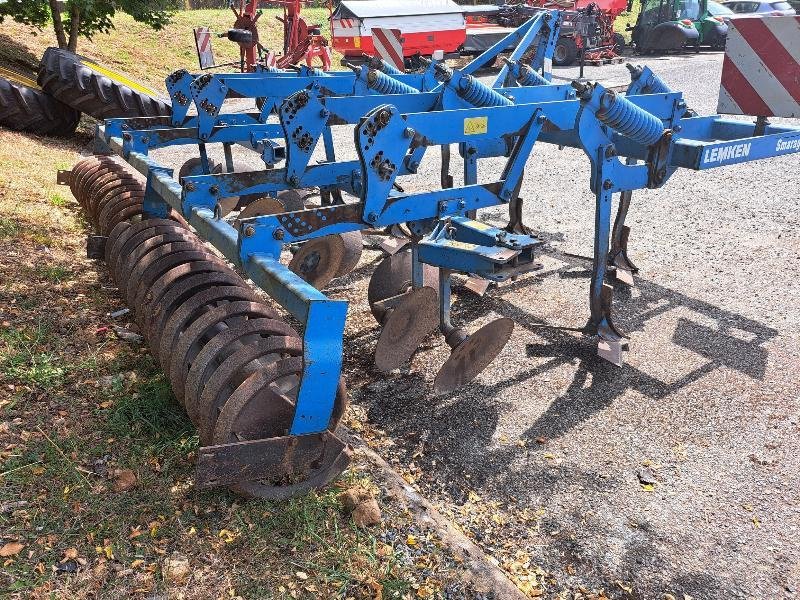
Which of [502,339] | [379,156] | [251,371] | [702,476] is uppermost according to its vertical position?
[379,156]

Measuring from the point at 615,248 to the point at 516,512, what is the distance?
276 centimetres

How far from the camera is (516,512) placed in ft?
9.34

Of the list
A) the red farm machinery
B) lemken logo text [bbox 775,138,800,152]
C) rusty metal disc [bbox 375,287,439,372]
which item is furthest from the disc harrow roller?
the red farm machinery

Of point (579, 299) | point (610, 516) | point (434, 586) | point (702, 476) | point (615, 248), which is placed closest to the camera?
point (434, 586)

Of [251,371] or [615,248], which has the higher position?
[251,371]

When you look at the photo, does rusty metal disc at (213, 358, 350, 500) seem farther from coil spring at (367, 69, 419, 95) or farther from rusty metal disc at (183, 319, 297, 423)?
coil spring at (367, 69, 419, 95)

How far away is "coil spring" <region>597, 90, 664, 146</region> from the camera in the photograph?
11.8ft

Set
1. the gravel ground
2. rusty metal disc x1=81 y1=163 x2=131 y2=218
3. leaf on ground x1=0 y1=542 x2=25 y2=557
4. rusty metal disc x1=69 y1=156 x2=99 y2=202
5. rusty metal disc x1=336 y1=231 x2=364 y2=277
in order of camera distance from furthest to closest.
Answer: rusty metal disc x1=69 y1=156 x2=99 y2=202 < rusty metal disc x1=81 y1=163 x2=131 y2=218 < rusty metal disc x1=336 y1=231 x2=364 y2=277 < the gravel ground < leaf on ground x1=0 y1=542 x2=25 y2=557

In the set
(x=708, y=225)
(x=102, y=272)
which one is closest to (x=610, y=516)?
(x=102, y=272)

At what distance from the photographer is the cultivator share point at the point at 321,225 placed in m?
2.48

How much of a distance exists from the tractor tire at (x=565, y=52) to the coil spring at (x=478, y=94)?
44.4ft

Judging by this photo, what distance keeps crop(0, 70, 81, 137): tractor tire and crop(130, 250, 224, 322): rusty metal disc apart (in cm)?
588

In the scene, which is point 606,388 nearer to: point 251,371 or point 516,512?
point 516,512

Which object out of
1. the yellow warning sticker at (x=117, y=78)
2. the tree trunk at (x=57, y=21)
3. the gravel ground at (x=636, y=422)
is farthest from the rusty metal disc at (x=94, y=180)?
the tree trunk at (x=57, y=21)
